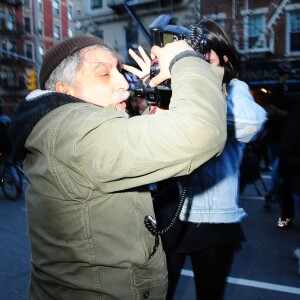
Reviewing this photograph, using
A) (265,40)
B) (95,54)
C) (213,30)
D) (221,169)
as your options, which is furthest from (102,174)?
(265,40)

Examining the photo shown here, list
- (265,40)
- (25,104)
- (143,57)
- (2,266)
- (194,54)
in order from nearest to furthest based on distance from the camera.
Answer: (194,54) < (25,104) < (143,57) < (2,266) < (265,40)

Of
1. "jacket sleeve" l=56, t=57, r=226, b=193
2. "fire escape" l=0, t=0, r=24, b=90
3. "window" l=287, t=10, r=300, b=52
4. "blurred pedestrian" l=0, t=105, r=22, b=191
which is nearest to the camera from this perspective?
"jacket sleeve" l=56, t=57, r=226, b=193

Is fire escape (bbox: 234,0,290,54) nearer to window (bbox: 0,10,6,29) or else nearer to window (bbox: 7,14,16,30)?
window (bbox: 7,14,16,30)

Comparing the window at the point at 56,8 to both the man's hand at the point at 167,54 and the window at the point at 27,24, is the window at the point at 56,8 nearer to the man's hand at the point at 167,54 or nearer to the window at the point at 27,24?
Answer: the window at the point at 27,24

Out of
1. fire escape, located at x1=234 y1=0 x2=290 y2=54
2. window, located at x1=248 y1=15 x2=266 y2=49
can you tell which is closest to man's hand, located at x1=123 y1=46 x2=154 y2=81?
fire escape, located at x1=234 y1=0 x2=290 y2=54

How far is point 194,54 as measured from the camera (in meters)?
1.16

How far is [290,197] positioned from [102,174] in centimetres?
Answer: 442

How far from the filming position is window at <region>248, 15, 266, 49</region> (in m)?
18.2

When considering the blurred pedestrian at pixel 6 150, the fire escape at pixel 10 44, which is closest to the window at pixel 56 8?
the fire escape at pixel 10 44

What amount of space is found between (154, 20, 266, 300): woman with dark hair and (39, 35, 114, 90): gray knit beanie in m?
0.71

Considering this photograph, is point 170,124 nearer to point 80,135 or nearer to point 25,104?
point 80,135

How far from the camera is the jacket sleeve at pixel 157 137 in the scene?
1.02 metres

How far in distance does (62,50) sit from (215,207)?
105 cm

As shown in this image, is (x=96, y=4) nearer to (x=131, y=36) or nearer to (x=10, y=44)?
(x=131, y=36)
